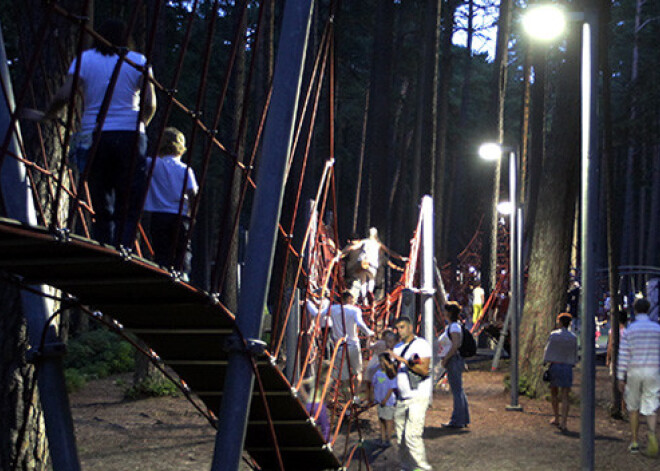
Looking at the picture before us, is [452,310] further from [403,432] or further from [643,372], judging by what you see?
[403,432]

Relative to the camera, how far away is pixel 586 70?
415 inches

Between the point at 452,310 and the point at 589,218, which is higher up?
the point at 589,218

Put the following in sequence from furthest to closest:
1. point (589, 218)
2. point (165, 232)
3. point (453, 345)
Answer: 1. point (453, 345)
2. point (589, 218)
3. point (165, 232)

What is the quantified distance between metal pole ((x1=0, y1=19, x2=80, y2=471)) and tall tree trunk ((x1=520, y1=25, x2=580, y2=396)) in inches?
525

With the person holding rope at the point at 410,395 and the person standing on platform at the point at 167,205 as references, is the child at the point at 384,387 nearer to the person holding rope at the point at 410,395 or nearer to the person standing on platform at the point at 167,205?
the person holding rope at the point at 410,395

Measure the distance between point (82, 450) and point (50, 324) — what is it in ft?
20.9

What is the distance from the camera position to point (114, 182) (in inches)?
230

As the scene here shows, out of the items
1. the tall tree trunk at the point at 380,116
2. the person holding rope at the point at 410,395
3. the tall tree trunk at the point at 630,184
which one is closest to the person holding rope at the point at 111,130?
the person holding rope at the point at 410,395

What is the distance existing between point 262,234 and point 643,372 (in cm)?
835

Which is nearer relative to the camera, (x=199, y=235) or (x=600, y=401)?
(x=600, y=401)

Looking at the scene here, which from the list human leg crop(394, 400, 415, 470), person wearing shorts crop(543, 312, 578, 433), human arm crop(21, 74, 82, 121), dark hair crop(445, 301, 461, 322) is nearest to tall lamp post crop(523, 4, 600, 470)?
human leg crop(394, 400, 415, 470)

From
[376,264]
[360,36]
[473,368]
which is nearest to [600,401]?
[376,264]

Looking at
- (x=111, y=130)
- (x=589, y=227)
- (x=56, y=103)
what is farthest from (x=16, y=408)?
(x=589, y=227)

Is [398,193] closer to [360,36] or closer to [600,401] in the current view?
[360,36]
